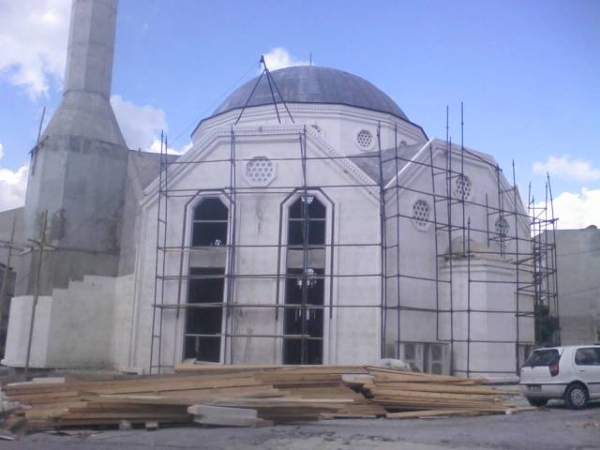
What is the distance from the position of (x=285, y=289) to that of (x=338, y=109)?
9142 millimetres

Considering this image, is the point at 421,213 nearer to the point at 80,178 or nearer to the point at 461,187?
the point at 461,187

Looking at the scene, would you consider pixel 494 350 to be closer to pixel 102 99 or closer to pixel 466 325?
pixel 466 325

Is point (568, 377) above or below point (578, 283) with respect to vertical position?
below

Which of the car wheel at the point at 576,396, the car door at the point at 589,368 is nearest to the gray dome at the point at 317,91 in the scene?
the car door at the point at 589,368

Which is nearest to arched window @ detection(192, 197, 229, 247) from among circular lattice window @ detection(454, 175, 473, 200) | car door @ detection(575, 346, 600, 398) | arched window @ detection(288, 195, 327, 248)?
arched window @ detection(288, 195, 327, 248)

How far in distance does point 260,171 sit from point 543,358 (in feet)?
32.7

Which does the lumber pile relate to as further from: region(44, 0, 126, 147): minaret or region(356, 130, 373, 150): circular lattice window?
region(356, 130, 373, 150): circular lattice window

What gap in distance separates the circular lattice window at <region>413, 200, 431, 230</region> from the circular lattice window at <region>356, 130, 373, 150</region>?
5718mm

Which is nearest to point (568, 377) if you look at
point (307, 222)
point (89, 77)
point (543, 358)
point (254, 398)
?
point (543, 358)

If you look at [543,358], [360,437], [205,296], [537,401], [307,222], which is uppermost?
[307,222]

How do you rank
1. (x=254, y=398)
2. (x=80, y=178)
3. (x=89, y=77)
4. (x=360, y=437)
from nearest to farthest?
(x=360, y=437) < (x=254, y=398) < (x=80, y=178) < (x=89, y=77)

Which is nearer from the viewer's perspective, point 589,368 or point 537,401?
point 589,368

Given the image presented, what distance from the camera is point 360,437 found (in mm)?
9406

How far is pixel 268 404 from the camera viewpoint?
34.2 ft
